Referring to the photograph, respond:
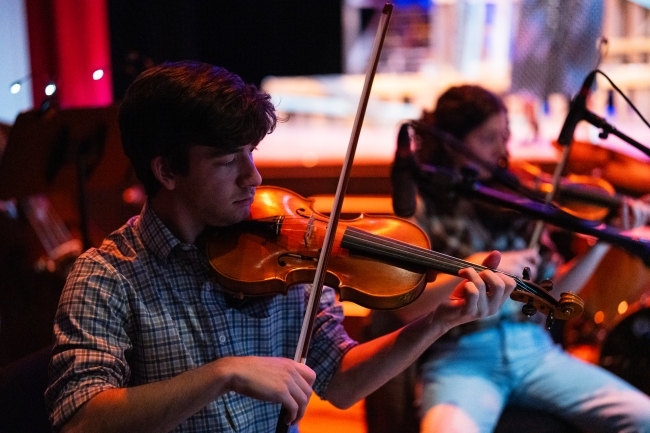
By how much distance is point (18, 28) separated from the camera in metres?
4.16

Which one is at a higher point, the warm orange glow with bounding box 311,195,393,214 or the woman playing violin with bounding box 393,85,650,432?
the woman playing violin with bounding box 393,85,650,432

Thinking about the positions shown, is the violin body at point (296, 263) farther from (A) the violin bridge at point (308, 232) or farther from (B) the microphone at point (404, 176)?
(B) the microphone at point (404, 176)

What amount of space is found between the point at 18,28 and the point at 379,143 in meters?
2.46

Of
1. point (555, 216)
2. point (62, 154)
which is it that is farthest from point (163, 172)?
point (62, 154)

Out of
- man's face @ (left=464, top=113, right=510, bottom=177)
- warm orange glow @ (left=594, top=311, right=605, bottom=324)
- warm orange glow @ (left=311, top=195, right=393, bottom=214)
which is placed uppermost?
man's face @ (left=464, top=113, right=510, bottom=177)

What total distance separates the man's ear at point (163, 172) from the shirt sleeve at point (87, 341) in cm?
17

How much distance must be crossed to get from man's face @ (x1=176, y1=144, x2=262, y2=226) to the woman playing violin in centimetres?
53

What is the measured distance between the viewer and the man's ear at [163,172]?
3.80ft

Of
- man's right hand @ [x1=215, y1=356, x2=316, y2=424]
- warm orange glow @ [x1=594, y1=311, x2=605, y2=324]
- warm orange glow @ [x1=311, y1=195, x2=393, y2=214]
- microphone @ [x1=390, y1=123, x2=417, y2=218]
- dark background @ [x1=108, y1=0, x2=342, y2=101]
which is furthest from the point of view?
dark background @ [x1=108, y1=0, x2=342, y2=101]

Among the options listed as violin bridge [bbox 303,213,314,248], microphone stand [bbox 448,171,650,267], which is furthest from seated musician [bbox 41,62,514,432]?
microphone stand [bbox 448,171,650,267]

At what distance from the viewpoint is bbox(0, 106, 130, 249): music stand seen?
2412 mm

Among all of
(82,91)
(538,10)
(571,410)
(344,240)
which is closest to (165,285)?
(344,240)

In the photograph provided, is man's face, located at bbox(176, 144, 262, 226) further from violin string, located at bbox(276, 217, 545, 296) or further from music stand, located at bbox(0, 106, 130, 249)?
music stand, located at bbox(0, 106, 130, 249)

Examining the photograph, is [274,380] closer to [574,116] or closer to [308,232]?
[308,232]
